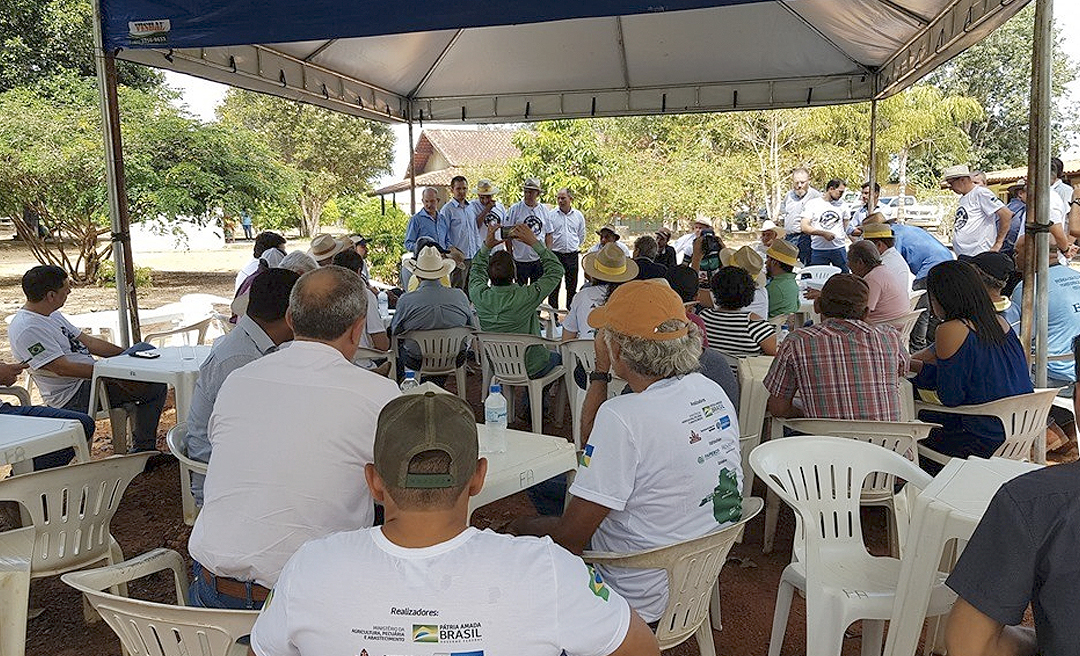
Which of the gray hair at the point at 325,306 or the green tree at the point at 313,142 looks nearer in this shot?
the gray hair at the point at 325,306

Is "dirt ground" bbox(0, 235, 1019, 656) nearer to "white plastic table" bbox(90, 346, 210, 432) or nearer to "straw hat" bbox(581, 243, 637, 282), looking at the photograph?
"white plastic table" bbox(90, 346, 210, 432)

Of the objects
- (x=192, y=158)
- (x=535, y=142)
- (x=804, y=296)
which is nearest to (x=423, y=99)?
(x=804, y=296)

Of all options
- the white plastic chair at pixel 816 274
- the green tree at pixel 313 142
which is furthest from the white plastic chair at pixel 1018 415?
the green tree at pixel 313 142

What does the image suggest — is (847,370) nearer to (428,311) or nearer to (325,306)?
(325,306)

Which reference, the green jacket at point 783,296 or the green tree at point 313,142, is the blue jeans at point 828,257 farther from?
the green tree at point 313,142

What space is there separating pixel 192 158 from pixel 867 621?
632 inches

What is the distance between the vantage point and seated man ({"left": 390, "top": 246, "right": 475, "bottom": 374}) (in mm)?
5559

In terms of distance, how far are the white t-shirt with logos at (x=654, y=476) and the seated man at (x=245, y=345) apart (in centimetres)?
145

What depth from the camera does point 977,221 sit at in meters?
7.69

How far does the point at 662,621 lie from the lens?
87.5 inches

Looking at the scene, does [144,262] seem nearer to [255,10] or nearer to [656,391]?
[255,10]

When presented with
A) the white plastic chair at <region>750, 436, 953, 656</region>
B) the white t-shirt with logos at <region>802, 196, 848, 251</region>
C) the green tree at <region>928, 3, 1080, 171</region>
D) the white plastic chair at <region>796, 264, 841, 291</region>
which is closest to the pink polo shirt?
the white plastic chair at <region>796, 264, 841, 291</region>

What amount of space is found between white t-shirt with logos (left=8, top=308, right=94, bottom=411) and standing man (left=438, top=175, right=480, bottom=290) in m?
5.35

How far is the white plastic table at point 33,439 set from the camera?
10.1ft
